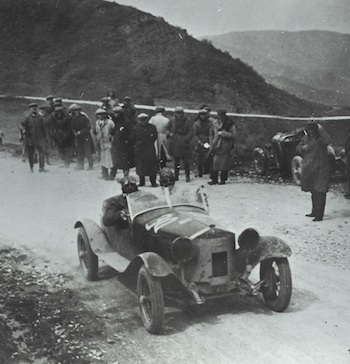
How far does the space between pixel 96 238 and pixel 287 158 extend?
7.83 metres

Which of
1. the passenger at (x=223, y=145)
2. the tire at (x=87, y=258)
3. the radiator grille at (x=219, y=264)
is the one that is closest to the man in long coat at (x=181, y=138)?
the passenger at (x=223, y=145)

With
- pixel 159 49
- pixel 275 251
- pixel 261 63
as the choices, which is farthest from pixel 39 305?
pixel 261 63

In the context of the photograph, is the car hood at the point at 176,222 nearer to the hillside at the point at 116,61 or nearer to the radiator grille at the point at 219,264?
the radiator grille at the point at 219,264

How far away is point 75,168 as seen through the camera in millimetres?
15695

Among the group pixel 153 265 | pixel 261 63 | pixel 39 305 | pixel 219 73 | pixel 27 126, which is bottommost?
pixel 39 305

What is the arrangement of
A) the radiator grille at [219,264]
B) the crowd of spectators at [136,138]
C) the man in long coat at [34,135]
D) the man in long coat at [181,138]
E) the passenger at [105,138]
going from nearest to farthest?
1. the radiator grille at [219,264]
2. the crowd of spectators at [136,138]
3. the man in long coat at [181,138]
4. the passenger at [105,138]
5. the man in long coat at [34,135]

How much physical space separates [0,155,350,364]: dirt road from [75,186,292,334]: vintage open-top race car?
0.80ft

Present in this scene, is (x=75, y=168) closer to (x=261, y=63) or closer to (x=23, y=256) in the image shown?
(x=23, y=256)

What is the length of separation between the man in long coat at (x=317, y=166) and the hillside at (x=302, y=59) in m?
31.5

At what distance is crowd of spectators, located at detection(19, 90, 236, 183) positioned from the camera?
42.6 feet

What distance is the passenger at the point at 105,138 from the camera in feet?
46.1

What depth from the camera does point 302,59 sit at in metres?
59.7

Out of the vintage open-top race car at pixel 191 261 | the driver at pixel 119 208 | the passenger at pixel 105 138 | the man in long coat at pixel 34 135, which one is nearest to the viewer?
the vintage open-top race car at pixel 191 261

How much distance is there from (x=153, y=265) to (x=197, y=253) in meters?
0.49
